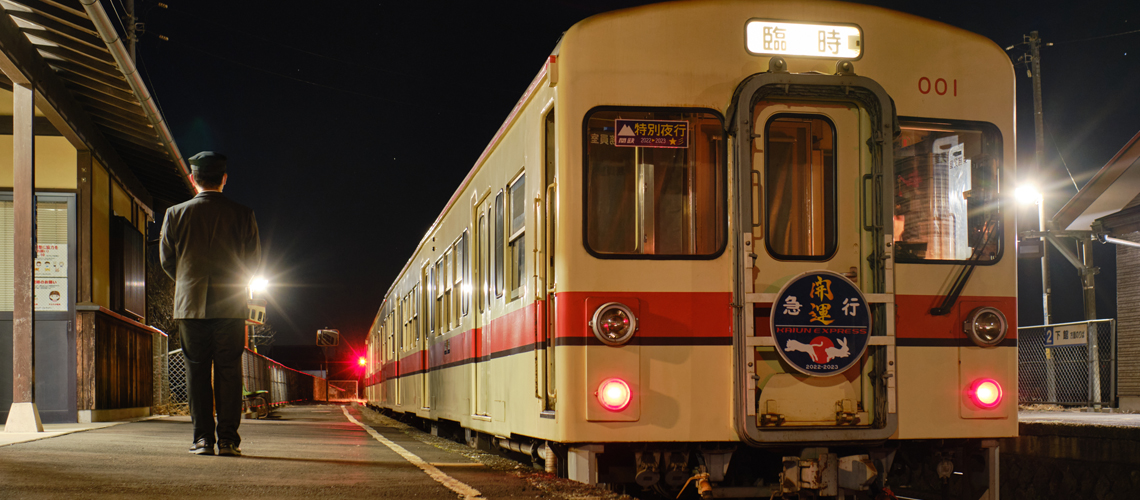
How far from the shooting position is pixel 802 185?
17.7ft

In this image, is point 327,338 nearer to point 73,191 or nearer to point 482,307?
point 73,191

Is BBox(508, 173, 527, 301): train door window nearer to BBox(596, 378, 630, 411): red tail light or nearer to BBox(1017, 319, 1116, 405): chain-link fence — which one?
BBox(596, 378, 630, 411): red tail light

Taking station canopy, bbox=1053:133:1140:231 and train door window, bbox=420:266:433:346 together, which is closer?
train door window, bbox=420:266:433:346

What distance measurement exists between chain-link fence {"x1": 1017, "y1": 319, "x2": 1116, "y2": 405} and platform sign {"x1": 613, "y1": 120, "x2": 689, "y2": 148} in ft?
44.6

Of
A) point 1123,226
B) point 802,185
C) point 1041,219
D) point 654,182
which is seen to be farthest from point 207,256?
point 1041,219

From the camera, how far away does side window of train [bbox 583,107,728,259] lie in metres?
5.24

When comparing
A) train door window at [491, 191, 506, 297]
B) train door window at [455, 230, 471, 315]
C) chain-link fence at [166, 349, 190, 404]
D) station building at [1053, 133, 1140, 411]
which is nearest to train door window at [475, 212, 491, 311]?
train door window at [491, 191, 506, 297]

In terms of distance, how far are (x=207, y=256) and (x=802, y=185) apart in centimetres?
343

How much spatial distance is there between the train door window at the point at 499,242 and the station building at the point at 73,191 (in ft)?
13.5

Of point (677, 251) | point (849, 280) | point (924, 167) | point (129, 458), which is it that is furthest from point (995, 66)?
point (129, 458)

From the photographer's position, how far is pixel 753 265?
5.16 m

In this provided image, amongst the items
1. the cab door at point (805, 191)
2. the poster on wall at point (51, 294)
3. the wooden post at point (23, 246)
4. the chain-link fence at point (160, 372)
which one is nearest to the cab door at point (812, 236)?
the cab door at point (805, 191)

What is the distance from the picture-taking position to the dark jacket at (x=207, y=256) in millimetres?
5863

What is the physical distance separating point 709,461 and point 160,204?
15459 millimetres
